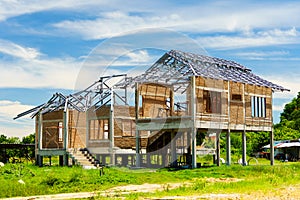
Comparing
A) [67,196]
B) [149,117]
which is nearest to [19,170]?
[67,196]

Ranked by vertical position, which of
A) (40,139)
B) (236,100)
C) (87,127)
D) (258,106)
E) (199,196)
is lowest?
(199,196)

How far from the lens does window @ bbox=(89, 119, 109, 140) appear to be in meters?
36.5

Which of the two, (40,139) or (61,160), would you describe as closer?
(40,139)

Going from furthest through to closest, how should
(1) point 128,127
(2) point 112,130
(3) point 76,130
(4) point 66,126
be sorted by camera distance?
1. (1) point 128,127
2. (3) point 76,130
3. (4) point 66,126
4. (2) point 112,130

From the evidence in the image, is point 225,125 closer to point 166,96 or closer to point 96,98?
point 166,96

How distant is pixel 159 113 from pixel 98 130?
4438mm

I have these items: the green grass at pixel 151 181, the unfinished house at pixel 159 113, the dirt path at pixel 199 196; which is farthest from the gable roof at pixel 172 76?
the dirt path at pixel 199 196

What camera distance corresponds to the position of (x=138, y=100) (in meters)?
34.3

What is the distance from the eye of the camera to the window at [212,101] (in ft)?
107

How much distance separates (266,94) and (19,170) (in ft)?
58.2

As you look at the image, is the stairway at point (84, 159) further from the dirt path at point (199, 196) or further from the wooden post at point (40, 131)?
the dirt path at point (199, 196)

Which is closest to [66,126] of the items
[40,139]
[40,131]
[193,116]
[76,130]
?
[76,130]

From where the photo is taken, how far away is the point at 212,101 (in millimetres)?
32969

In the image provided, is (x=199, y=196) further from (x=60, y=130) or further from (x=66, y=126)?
(x=60, y=130)
